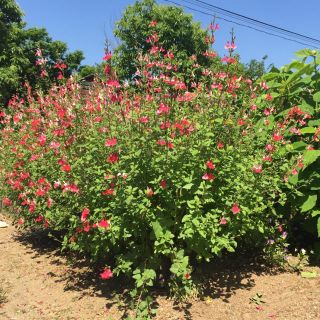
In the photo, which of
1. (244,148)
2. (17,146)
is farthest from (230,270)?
(17,146)

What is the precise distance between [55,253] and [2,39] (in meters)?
13.7

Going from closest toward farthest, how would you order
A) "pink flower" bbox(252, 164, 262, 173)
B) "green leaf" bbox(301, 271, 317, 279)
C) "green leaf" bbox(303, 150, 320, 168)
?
"pink flower" bbox(252, 164, 262, 173) < "green leaf" bbox(303, 150, 320, 168) < "green leaf" bbox(301, 271, 317, 279)

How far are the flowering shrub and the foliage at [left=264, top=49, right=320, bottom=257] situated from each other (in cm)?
18

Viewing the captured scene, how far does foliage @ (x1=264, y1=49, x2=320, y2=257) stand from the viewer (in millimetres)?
4023

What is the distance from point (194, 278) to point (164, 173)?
1.23 m

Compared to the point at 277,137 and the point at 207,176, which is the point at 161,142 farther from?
the point at 277,137

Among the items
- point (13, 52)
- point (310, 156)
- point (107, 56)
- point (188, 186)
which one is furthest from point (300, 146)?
point (13, 52)

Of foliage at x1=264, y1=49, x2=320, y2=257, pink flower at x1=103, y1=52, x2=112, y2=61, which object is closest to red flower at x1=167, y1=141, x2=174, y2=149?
pink flower at x1=103, y1=52, x2=112, y2=61

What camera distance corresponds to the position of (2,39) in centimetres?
1675

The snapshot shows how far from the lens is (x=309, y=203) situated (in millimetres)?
4016

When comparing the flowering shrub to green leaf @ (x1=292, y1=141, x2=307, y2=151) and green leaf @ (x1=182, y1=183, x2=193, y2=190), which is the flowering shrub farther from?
green leaf @ (x1=292, y1=141, x2=307, y2=151)

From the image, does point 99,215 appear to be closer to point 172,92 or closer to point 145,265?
point 145,265

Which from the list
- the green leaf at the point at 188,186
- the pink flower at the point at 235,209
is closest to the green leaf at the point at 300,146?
the pink flower at the point at 235,209

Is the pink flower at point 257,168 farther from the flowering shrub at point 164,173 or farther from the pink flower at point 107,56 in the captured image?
the pink flower at point 107,56
